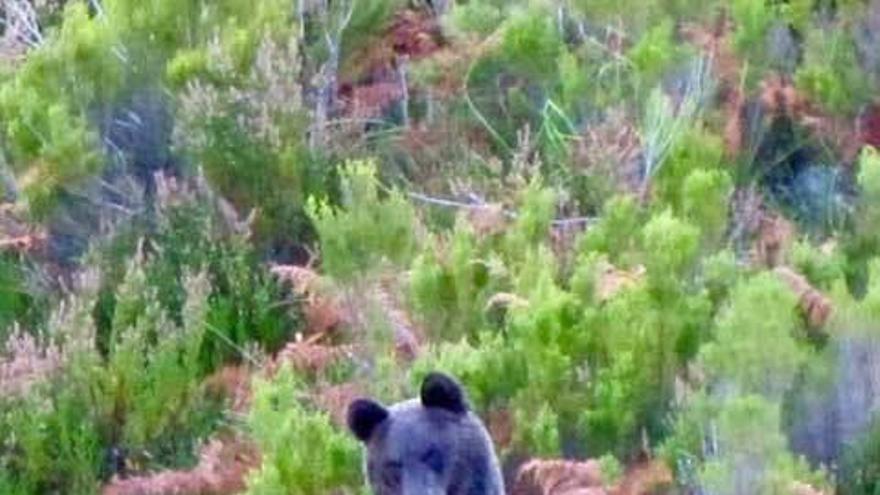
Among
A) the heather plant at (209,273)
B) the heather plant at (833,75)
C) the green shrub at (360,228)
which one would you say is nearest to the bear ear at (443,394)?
the green shrub at (360,228)

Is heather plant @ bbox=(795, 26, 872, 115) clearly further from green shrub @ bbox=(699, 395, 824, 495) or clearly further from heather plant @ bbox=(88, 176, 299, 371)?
green shrub @ bbox=(699, 395, 824, 495)

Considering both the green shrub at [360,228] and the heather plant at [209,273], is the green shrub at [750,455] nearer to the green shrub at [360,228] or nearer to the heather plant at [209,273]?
the green shrub at [360,228]

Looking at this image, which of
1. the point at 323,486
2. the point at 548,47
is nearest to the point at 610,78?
the point at 548,47

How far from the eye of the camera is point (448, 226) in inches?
342

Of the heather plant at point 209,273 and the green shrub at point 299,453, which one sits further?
the heather plant at point 209,273

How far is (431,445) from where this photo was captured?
523 cm

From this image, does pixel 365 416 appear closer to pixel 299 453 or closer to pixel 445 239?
pixel 299 453

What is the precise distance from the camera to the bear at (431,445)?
522 centimetres

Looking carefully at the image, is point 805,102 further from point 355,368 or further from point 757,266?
point 355,368

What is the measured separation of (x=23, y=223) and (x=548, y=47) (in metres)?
1.98

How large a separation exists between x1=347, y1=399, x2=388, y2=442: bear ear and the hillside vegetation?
1.14 meters

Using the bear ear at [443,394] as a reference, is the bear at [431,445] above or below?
below

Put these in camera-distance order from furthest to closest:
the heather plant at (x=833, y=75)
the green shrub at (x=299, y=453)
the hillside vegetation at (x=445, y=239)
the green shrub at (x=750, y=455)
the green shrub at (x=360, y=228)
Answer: the heather plant at (x=833, y=75) → the green shrub at (x=360, y=228) → the hillside vegetation at (x=445, y=239) → the green shrub at (x=299, y=453) → the green shrub at (x=750, y=455)

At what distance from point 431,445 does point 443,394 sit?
111 millimetres
